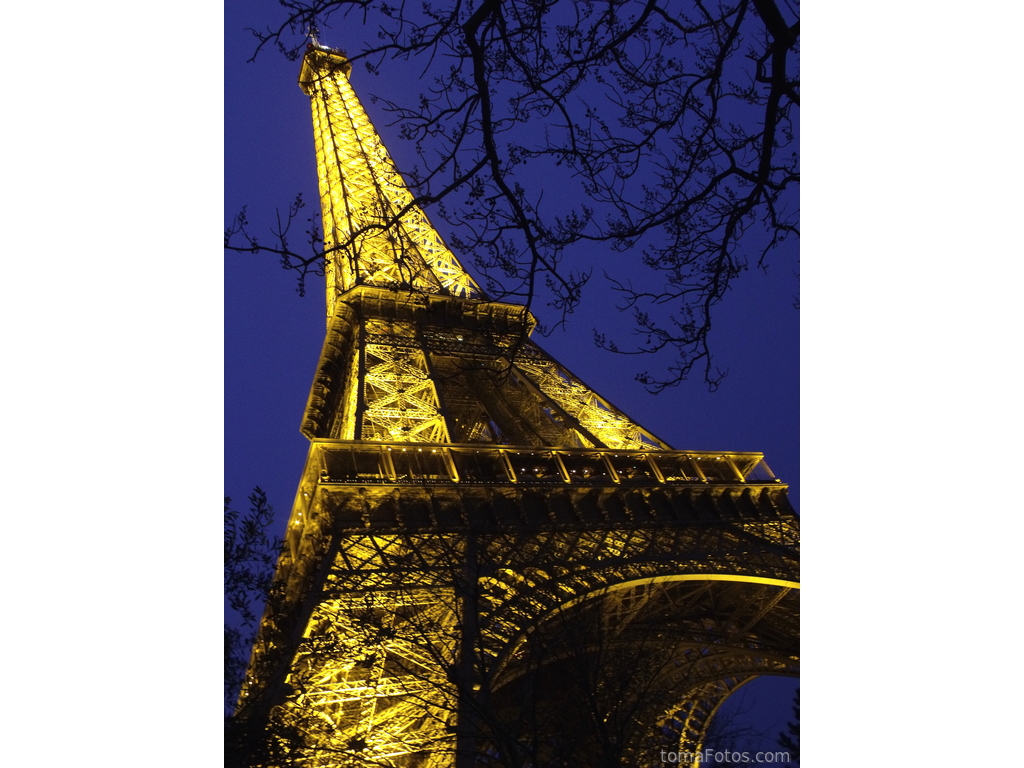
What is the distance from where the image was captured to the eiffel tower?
5.20 m

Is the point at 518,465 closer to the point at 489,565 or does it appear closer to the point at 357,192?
the point at 489,565

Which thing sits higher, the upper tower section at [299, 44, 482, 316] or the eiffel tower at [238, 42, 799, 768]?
the upper tower section at [299, 44, 482, 316]

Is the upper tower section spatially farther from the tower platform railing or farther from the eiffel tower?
the tower platform railing

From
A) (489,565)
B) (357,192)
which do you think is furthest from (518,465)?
(357,192)

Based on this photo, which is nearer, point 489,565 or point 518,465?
point 489,565

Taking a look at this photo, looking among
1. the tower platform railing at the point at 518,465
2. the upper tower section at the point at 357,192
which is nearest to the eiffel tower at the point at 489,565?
the tower platform railing at the point at 518,465

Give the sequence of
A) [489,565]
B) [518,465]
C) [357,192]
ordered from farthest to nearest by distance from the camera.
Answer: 1. [357,192]
2. [518,465]
3. [489,565]

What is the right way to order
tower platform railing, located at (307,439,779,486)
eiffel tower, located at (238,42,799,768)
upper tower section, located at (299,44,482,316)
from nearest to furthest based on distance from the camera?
eiffel tower, located at (238,42,799,768) → tower platform railing, located at (307,439,779,486) → upper tower section, located at (299,44,482,316)

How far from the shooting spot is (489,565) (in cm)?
688

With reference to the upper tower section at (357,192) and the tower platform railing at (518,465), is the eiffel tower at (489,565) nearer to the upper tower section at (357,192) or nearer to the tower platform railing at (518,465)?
the tower platform railing at (518,465)

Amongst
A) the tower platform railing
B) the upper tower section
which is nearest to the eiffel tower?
Result: the tower platform railing

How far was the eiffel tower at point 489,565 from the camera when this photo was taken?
5.20 meters
